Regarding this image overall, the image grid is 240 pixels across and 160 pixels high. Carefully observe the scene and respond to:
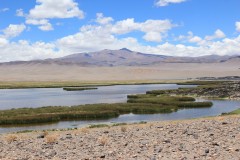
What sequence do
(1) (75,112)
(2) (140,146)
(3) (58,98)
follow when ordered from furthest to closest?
(3) (58,98)
(1) (75,112)
(2) (140,146)

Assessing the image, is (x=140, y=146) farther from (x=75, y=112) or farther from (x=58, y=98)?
(x=58, y=98)

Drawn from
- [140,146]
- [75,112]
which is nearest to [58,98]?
[75,112]

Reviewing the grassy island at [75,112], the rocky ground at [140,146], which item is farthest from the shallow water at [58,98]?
the rocky ground at [140,146]

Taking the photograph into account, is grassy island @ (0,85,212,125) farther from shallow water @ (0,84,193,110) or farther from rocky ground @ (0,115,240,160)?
rocky ground @ (0,115,240,160)

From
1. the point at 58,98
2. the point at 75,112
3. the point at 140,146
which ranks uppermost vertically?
the point at 140,146

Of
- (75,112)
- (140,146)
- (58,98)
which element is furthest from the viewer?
(58,98)

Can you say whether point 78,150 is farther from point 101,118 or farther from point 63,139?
point 101,118

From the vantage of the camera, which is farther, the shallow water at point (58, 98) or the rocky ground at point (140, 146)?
the shallow water at point (58, 98)

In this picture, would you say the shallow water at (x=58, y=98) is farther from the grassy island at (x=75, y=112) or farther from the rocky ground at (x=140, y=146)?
the rocky ground at (x=140, y=146)

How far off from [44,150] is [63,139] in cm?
473

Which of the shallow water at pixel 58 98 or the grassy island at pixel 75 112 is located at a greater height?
the shallow water at pixel 58 98

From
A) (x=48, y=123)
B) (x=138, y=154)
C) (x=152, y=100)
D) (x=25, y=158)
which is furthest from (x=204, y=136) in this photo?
(x=152, y=100)

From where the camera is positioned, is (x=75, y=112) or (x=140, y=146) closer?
(x=140, y=146)

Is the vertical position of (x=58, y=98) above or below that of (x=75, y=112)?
above
